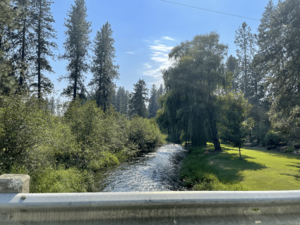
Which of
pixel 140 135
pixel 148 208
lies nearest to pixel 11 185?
pixel 148 208

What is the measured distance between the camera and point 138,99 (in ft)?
187

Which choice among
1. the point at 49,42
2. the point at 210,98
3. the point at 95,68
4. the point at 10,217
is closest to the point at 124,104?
the point at 95,68

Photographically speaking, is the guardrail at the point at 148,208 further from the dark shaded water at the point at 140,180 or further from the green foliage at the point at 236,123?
the green foliage at the point at 236,123

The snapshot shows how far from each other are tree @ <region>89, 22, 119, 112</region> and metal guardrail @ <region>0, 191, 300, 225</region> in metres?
29.4

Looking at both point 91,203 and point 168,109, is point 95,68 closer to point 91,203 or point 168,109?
point 168,109

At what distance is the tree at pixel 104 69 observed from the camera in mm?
31391

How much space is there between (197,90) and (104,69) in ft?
62.2

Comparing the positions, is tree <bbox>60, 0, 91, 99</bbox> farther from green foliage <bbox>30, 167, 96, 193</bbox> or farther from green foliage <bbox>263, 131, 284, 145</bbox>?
green foliage <bbox>263, 131, 284, 145</bbox>

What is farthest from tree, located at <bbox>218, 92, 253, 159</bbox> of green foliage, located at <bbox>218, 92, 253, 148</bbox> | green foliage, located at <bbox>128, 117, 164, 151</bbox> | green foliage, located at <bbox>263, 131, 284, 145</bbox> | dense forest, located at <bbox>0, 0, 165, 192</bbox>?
green foliage, located at <bbox>263, 131, 284, 145</bbox>

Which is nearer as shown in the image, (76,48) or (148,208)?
(148,208)

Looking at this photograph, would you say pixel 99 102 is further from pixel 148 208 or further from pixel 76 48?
pixel 148 208

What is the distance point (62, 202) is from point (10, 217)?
0.76 m

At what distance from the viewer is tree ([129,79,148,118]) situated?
56.8 m

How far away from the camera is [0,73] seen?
11938mm
